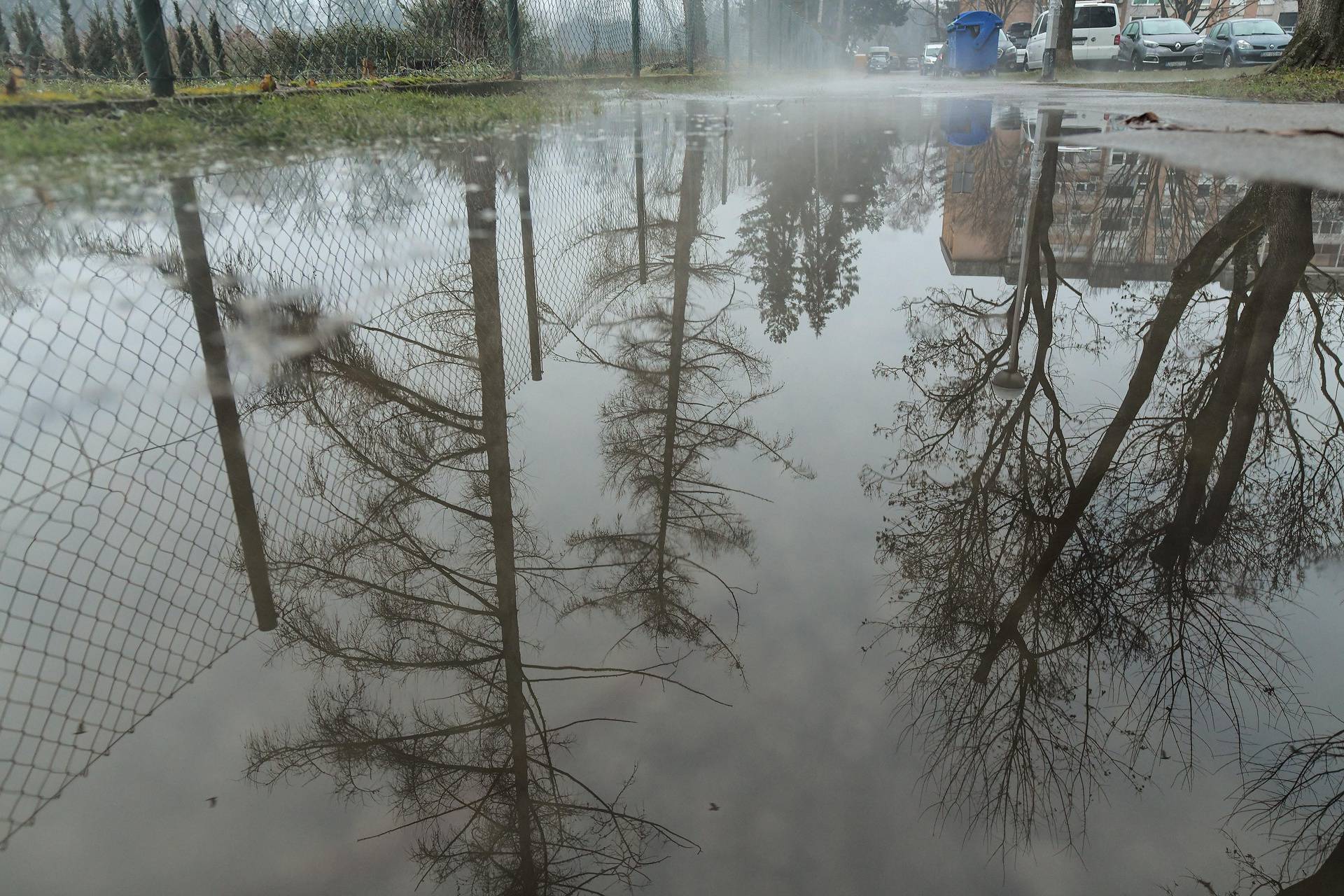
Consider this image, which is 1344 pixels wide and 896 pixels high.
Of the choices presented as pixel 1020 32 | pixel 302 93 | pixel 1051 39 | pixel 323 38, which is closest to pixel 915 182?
pixel 302 93

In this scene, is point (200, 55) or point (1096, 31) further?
point (1096, 31)

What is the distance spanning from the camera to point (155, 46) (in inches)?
257

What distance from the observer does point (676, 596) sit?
171 centimetres

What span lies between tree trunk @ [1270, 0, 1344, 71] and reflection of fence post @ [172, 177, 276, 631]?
16.5 metres

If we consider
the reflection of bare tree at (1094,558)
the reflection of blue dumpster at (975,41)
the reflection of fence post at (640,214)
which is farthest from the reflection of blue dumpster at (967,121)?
the reflection of blue dumpster at (975,41)

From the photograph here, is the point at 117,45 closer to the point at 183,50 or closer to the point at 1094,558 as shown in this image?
the point at 183,50

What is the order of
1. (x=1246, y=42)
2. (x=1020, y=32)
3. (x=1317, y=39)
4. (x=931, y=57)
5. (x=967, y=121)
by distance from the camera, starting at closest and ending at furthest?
(x=967, y=121) → (x=1317, y=39) → (x=1246, y=42) → (x=1020, y=32) → (x=931, y=57)

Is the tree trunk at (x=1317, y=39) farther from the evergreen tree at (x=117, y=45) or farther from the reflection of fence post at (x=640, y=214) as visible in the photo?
the evergreen tree at (x=117, y=45)

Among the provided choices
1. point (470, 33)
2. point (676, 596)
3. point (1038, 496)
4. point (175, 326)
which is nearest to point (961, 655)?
point (676, 596)

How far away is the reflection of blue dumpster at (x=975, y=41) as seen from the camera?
99.6 ft

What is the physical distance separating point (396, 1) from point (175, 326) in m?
9.46

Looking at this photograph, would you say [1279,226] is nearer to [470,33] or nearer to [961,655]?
[961,655]

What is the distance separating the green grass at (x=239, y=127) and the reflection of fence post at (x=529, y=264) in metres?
1.45

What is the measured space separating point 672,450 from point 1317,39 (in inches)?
660
